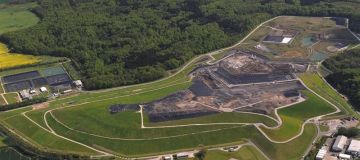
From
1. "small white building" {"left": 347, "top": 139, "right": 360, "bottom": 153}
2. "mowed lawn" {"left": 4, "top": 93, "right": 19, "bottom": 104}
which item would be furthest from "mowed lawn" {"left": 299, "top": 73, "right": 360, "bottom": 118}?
"mowed lawn" {"left": 4, "top": 93, "right": 19, "bottom": 104}

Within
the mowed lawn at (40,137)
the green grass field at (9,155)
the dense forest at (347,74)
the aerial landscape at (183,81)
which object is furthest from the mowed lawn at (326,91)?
the green grass field at (9,155)

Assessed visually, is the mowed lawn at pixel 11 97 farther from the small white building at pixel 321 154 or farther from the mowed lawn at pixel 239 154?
the small white building at pixel 321 154

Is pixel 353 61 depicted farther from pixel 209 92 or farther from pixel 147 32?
pixel 147 32

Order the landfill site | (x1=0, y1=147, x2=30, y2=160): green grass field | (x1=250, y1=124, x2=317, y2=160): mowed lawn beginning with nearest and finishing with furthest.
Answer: (x1=250, y1=124, x2=317, y2=160): mowed lawn < (x1=0, y1=147, x2=30, y2=160): green grass field < the landfill site

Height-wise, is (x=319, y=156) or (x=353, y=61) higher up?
(x=353, y=61)

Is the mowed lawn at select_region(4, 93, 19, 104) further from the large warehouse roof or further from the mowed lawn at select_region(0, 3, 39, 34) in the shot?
the large warehouse roof

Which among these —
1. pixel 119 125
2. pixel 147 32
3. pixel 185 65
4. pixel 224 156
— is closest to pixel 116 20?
pixel 147 32
